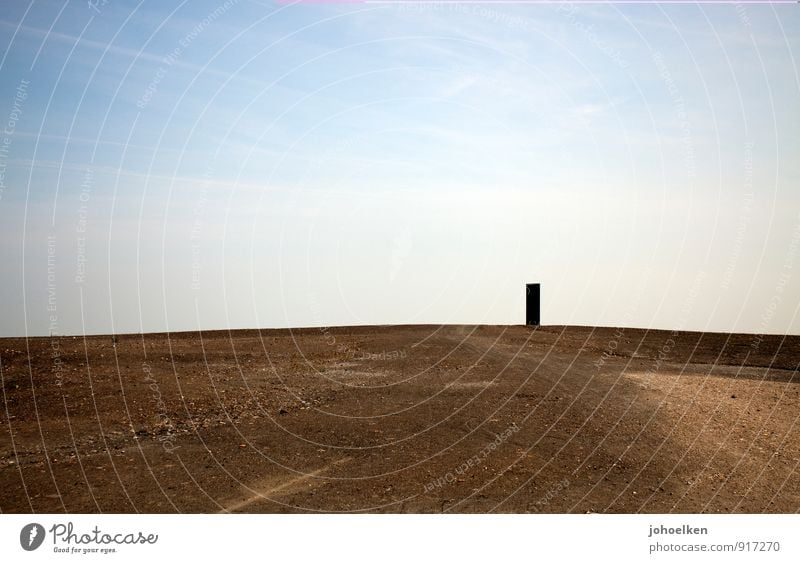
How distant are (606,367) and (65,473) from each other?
15.4m

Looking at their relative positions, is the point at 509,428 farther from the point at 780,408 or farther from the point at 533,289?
the point at 533,289
